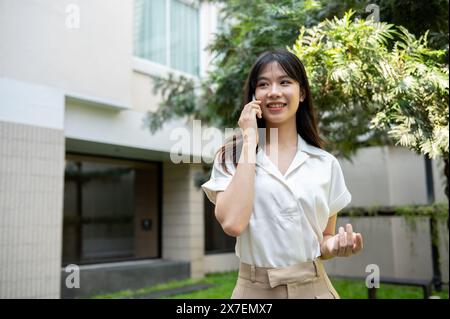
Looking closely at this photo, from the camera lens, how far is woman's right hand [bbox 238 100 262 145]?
1.27 meters

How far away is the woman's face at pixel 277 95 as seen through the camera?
1.35m

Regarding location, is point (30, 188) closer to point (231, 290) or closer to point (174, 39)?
point (174, 39)

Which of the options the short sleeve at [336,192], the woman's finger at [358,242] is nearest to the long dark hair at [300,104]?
the short sleeve at [336,192]

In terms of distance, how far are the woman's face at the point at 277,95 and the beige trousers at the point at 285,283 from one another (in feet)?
1.44

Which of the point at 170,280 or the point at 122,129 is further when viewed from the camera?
the point at 170,280

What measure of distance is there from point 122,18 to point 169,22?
3.58ft

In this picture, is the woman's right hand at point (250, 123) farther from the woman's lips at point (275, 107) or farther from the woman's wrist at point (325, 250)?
the woman's wrist at point (325, 250)

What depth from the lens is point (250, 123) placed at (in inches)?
50.3

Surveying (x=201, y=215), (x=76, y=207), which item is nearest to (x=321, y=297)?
(x=201, y=215)

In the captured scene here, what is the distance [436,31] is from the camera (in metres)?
2.98

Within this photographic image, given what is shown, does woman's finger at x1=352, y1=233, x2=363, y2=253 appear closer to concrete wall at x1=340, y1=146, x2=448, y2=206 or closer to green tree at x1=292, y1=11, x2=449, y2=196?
green tree at x1=292, y1=11, x2=449, y2=196

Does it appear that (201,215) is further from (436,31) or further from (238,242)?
(238,242)

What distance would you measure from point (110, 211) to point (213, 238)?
2283mm

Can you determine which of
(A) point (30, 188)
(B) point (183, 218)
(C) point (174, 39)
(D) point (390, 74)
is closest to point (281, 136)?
(D) point (390, 74)
